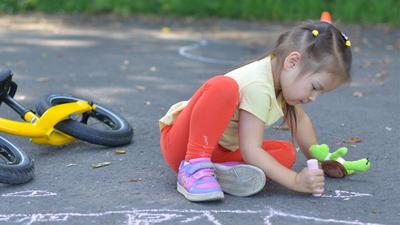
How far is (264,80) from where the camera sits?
3018 millimetres

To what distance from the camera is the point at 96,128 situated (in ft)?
12.6

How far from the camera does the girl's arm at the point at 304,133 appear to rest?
338cm

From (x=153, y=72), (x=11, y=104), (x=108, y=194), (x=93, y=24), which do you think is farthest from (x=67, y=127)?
(x=93, y=24)

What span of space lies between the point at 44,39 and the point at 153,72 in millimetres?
2771

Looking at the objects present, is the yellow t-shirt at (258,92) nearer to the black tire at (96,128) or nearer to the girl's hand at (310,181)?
the girl's hand at (310,181)

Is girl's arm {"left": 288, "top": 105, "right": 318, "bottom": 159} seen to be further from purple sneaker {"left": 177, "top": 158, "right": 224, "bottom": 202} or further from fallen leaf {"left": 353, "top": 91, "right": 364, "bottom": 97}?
fallen leaf {"left": 353, "top": 91, "right": 364, "bottom": 97}

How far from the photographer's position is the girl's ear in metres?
2.98

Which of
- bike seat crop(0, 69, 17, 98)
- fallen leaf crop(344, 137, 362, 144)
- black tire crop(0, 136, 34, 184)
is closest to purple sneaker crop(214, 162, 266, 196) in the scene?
black tire crop(0, 136, 34, 184)

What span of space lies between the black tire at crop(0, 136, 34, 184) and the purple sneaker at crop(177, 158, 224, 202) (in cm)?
74

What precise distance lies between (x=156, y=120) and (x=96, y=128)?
0.87 m

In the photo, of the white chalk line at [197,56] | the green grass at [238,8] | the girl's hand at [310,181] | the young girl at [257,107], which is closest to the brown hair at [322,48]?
the young girl at [257,107]

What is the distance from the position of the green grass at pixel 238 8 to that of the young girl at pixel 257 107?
8361 millimetres

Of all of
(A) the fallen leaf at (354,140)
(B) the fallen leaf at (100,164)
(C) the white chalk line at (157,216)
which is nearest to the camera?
Result: (C) the white chalk line at (157,216)

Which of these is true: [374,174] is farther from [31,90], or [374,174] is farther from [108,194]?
[31,90]
